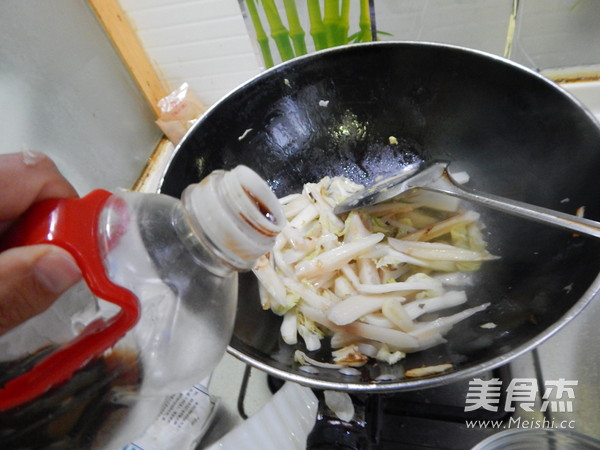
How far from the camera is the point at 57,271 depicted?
304mm

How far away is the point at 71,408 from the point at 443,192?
54 centimetres

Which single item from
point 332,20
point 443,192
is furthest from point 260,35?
point 443,192

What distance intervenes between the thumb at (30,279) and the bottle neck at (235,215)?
3.9 inches

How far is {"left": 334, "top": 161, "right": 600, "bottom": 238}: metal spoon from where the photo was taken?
0.49m

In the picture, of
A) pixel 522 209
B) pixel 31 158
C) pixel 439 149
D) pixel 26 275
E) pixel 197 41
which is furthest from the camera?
pixel 197 41

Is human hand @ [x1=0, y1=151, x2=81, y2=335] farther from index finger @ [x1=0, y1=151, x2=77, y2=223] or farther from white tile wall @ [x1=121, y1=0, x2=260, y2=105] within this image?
white tile wall @ [x1=121, y1=0, x2=260, y2=105]

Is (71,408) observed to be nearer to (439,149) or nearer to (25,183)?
(25,183)

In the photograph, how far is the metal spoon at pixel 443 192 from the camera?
1.62ft

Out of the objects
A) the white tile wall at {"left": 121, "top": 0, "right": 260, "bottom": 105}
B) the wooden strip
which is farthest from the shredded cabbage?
the wooden strip

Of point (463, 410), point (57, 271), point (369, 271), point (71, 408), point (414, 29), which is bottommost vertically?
point (463, 410)

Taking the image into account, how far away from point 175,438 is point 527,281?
0.55 metres

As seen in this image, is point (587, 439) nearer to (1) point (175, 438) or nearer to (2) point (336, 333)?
(2) point (336, 333)

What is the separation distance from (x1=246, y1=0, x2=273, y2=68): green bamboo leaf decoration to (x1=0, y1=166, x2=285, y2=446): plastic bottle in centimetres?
74

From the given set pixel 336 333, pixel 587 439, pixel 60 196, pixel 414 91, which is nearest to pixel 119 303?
pixel 60 196
